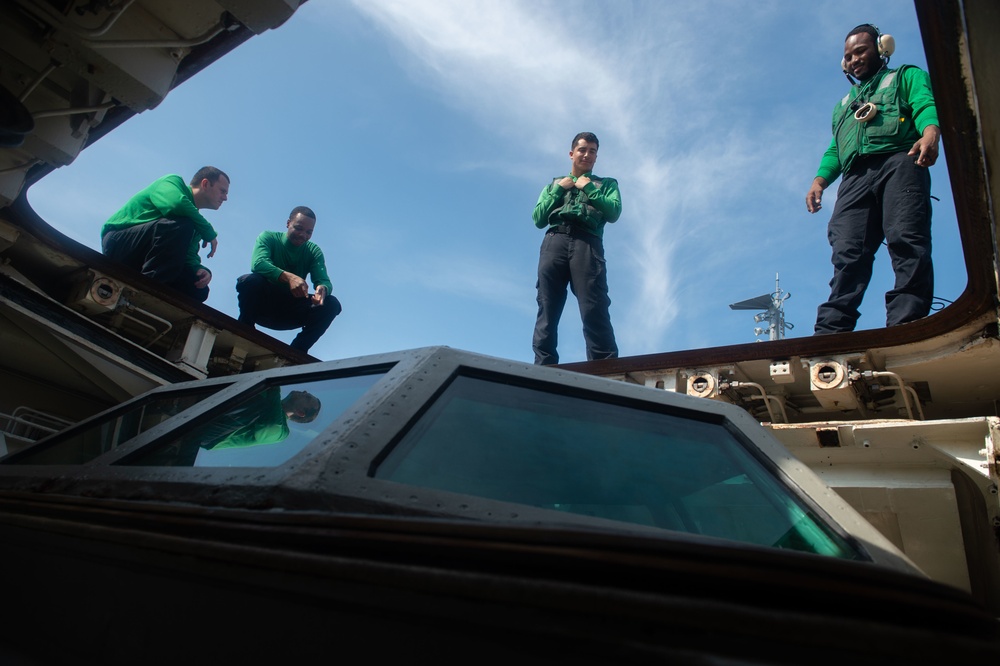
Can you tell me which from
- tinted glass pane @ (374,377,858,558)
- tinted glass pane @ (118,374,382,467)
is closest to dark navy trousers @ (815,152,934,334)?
tinted glass pane @ (374,377,858,558)

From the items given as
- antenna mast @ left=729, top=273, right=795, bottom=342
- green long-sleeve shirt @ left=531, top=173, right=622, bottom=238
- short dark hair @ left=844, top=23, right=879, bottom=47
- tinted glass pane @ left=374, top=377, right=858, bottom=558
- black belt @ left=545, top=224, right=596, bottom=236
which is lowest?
tinted glass pane @ left=374, top=377, right=858, bottom=558

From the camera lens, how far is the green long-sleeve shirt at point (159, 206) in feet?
17.9

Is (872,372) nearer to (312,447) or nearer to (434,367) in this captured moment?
(434,367)

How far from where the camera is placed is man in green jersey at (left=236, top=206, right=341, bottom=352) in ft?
20.0

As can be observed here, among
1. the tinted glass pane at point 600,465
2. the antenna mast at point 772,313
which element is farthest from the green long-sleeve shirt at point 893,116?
the antenna mast at point 772,313

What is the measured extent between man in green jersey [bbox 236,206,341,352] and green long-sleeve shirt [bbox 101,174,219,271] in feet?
2.15

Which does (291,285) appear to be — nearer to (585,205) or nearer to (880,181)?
(585,205)

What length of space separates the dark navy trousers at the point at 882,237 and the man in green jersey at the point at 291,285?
4142 millimetres

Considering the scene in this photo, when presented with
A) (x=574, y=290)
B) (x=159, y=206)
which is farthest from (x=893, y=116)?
(x=159, y=206)

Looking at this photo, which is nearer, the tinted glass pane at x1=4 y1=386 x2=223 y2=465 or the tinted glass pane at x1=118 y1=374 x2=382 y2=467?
the tinted glass pane at x1=118 y1=374 x2=382 y2=467

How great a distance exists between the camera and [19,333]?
178 inches

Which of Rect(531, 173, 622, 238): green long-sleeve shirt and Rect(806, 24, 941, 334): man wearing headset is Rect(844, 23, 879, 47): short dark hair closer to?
Rect(806, 24, 941, 334): man wearing headset

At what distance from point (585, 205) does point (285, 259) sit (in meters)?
2.76

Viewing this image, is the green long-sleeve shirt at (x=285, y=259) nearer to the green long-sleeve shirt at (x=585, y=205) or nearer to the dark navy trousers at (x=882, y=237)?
the green long-sleeve shirt at (x=585, y=205)
